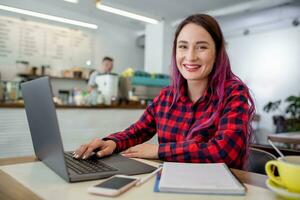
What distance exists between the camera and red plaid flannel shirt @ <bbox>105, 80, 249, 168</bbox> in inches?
35.9

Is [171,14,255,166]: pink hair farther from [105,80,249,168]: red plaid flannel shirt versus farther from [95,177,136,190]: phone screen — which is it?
[95,177,136,190]: phone screen

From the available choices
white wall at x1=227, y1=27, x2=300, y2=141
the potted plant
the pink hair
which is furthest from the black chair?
white wall at x1=227, y1=27, x2=300, y2=141

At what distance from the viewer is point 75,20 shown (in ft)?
17.3

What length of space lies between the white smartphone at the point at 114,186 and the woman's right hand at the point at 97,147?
0.99 feet

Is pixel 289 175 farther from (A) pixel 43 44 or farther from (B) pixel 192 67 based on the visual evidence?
(A) pixel 43 44

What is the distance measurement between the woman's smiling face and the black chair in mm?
390

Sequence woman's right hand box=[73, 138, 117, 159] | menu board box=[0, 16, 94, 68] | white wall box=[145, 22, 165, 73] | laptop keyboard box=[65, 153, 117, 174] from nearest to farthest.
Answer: laptop keyboard box=[65, 153, 117, 174]
woman's right hand box=[73, 138, 117, 159]
menu board box=[0, 16, 94, 68]
white wall box=[145, 22, 165, 73]

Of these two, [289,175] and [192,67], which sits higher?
[192,67]

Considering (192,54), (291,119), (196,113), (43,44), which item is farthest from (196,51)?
(43,44)

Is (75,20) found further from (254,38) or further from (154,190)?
(154,190)

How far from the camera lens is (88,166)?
0.78 meters

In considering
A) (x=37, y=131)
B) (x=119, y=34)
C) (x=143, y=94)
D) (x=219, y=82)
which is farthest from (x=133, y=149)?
(x=119, y=34)

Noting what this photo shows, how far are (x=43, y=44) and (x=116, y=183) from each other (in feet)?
18.2

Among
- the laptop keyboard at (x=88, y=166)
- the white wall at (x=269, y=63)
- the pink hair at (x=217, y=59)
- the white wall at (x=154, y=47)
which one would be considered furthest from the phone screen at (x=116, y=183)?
the white wall at (x=154, y=47)
